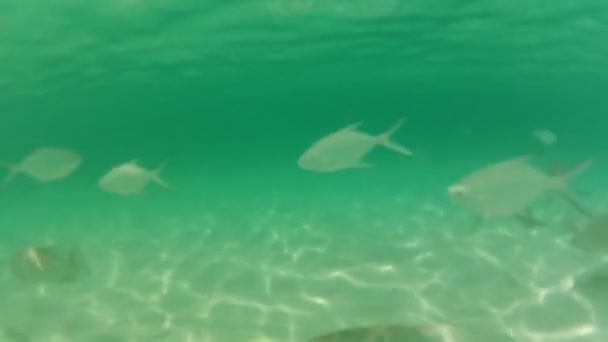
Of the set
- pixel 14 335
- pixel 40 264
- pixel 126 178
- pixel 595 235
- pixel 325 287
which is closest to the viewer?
pixel 40 264

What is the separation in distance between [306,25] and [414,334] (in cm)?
1830

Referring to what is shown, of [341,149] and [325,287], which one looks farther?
[325,287]

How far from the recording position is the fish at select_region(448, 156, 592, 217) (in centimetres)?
428

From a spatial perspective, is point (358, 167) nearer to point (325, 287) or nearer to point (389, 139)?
point (389, 139)

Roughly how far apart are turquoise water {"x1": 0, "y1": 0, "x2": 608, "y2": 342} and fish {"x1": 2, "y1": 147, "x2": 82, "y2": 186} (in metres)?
0.92

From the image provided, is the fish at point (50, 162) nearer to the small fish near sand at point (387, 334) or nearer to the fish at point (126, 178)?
the fish at point (126, 178)

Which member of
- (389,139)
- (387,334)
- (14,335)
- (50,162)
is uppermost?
(50,162)

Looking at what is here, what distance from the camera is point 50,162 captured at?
6840 mm

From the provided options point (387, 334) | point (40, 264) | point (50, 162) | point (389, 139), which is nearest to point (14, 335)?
point (40, 264)

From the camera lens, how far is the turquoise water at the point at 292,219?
7.63 meters

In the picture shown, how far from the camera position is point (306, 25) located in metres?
21.1

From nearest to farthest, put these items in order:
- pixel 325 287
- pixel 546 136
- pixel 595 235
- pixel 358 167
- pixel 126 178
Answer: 1. pixel 358 167
2. pixel 595 235
3. pixel 126 178
4. pixel 325 287
5. pixel 546 136

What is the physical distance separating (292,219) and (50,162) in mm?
8930

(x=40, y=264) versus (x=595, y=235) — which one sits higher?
(x=595, y=235)
